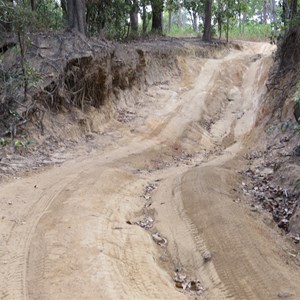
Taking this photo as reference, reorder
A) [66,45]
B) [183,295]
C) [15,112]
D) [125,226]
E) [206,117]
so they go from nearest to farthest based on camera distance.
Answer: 1. [183,295]
2. [125,226]
3. [15,112]
4. [66,45]
5. [206,117]

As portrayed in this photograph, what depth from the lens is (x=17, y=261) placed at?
514 centimetres

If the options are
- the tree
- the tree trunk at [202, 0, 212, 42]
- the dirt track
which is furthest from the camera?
the tree trunk at [202, 0, 212, 42]

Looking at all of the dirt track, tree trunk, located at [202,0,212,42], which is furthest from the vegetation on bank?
the dirt track

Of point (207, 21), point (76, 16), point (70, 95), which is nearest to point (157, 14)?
point (207, 21)

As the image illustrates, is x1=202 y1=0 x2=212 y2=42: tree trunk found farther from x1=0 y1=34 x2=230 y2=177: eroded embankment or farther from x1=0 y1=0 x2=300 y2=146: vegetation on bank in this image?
x1=0 y1=34 x2=230 y2=177: eroded embankment

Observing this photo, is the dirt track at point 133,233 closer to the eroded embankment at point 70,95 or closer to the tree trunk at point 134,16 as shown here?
the eroded embankment at point 70,95

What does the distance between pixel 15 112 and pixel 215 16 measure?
1859 cm

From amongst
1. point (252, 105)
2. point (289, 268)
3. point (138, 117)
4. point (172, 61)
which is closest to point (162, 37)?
point (172, 61)

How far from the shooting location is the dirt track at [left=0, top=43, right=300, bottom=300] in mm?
4691

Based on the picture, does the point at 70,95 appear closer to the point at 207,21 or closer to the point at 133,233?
the point at 133,233

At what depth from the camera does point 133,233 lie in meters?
6.20

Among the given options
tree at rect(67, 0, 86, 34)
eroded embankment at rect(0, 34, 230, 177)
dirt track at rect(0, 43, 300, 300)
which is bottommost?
dirt track at rect(0, 43, 300, 300)

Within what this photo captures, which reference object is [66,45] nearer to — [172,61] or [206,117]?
[206,117]

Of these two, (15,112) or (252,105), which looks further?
(252,105)
